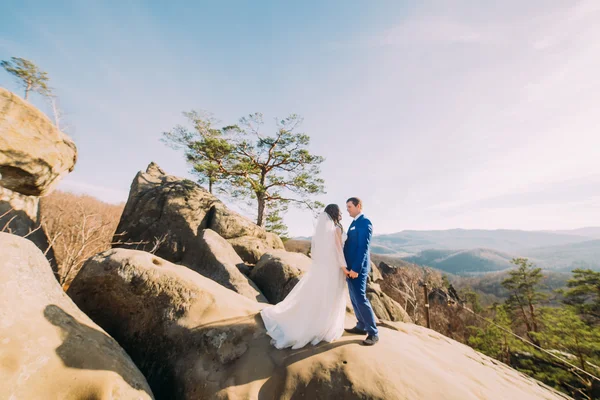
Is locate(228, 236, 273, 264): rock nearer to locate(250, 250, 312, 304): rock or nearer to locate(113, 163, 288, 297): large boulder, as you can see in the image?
locate(113, 163, 288, 297): large boulder

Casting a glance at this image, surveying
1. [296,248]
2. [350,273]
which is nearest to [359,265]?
[350,273]

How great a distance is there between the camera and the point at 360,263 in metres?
3.87

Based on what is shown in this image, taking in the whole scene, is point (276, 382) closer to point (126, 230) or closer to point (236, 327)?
point (236, 327)

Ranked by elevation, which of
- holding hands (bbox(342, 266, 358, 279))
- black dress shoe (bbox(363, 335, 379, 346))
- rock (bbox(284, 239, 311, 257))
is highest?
holding hands (bbox(342, 266, 358, 279))

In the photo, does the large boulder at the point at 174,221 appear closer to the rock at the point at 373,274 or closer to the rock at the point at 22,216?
the rock at the point at 22,216

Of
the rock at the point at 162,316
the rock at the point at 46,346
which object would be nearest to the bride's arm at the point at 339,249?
the rock at the point at 162,316

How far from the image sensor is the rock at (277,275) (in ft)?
27.7

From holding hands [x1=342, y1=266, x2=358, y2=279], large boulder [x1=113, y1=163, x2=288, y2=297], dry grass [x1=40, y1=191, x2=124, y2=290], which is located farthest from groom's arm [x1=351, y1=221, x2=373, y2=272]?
dry grass [x1=40, y1=191, x2=124, y2=290]

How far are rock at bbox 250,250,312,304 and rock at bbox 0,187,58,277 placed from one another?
692 cm

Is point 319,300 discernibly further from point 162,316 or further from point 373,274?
point 373,274

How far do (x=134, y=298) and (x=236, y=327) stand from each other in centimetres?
190

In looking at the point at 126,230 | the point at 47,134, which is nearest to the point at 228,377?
the point at 126,230

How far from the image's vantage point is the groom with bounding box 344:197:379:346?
3727mm

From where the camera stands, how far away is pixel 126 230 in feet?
35.8
